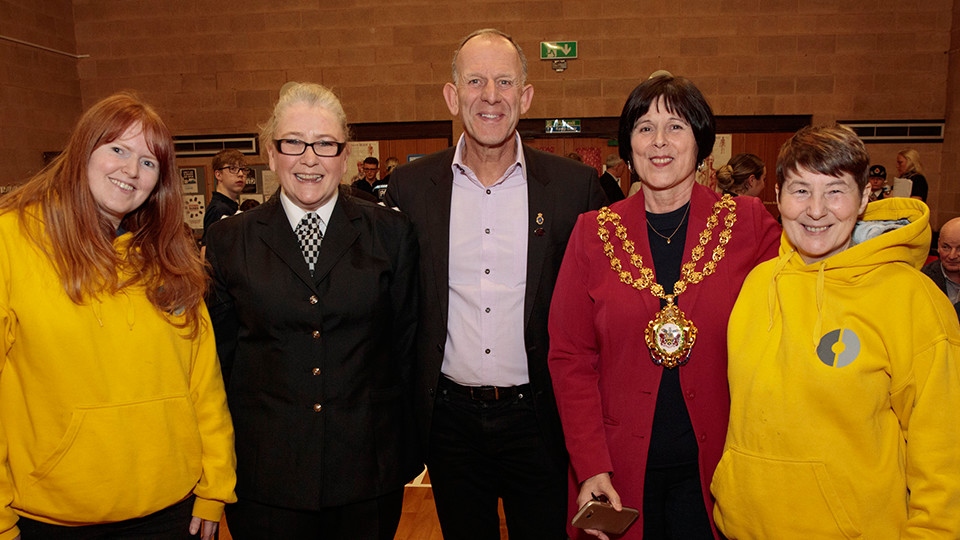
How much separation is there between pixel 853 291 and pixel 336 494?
4.64ft

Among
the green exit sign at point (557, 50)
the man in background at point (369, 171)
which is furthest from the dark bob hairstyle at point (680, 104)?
the green exit sign at point (557, 50)

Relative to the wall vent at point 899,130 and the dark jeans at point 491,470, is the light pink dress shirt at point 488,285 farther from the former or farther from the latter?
the wall vent at point 899,130

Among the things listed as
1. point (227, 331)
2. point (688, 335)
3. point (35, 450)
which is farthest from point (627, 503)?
point (35, 450)

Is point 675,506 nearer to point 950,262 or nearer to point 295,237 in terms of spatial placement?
point 295,237

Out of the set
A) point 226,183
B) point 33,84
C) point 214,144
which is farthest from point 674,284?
point 33,84

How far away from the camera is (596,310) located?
1.82 metres

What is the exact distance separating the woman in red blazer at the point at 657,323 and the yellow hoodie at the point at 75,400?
1.07 meters

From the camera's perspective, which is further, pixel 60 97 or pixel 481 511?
pixel 60 97

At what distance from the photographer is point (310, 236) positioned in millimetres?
1891

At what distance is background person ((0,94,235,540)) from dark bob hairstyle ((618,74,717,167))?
1275 mm

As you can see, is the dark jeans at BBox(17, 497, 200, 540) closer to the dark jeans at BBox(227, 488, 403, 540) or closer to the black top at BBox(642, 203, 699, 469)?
the dark jeans at BBox(227, 488, 403, 540)

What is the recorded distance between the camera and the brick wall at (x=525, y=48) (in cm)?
805

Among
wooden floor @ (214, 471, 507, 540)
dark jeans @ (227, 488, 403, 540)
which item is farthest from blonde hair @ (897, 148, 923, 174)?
dark jeans @ (227, 488, 403, 540)

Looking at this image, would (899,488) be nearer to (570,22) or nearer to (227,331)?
(227,331)
